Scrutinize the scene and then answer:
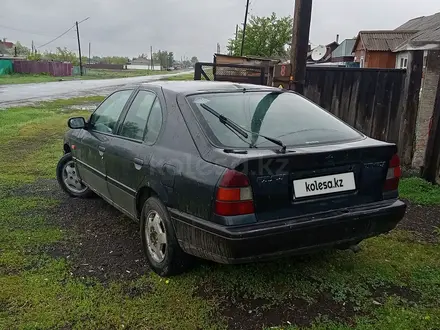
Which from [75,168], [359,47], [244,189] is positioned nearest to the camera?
[244,189]

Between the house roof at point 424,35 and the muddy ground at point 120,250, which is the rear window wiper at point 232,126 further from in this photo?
the house roof at point 424,35

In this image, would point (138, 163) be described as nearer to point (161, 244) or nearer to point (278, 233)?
point (161, 244)

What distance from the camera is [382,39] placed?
27.9m

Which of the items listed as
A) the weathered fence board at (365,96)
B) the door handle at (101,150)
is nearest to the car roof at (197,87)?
the door handle at (101,150)

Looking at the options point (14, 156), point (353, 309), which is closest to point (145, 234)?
point (353, 309)

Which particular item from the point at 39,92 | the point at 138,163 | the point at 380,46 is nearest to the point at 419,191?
the point at 138,163

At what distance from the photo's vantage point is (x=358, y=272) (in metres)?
3.50

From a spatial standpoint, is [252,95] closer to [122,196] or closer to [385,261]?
[122,196]

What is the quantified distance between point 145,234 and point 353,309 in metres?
1.76

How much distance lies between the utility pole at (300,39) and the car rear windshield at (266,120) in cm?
203

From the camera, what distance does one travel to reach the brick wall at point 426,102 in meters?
A: 5.59

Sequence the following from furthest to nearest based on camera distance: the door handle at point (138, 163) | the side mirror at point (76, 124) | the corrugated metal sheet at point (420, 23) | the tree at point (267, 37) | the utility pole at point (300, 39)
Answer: the tree at point (267, 37), the corrugated metal sheet at point (420, 23), the utility pole at point (300, 39), the side mirror at point (76, 124), the door handle at point (138, 163)

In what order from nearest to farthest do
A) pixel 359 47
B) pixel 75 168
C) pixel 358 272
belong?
1. pixel 358 272
2. pixel 75 168
3. pixel 359 47

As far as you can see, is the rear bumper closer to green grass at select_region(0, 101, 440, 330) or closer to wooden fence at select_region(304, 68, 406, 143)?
green grass at select_region(0, 101, 440, 330)
